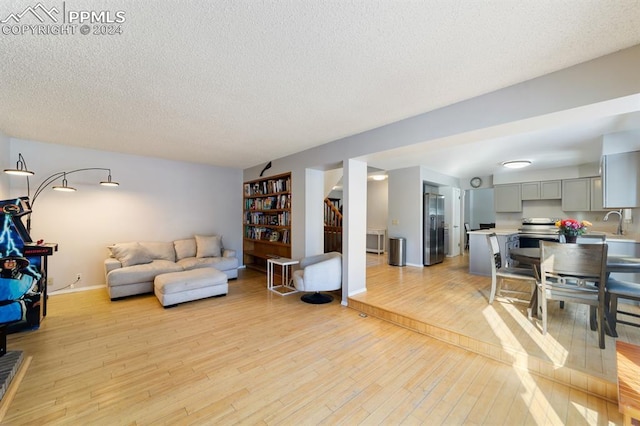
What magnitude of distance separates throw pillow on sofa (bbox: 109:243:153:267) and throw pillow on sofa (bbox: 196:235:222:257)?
0.90 m

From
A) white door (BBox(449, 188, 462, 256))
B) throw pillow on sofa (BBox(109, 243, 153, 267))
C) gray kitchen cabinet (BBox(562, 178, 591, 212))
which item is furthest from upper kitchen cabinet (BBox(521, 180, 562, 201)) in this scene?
throw pillow on sofa (BBox(109, 243, 153, 267))

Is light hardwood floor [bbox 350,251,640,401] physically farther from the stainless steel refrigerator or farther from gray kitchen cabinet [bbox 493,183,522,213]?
gray kitchen cabinet [bbox 493,183,522,213]

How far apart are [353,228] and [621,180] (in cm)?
392

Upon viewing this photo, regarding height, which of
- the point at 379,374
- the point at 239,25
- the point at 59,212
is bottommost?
the point at 379,374

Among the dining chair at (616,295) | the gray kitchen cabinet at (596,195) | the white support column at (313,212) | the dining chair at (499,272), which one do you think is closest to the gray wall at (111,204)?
the white support column at (313,212)

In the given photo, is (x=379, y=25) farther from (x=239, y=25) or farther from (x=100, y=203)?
(x=100, y=203)

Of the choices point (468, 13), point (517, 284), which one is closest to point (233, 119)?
point (468, 13)

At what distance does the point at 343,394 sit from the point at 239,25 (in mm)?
2659

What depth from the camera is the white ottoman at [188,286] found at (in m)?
3.64

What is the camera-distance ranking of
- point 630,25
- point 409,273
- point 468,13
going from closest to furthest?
point 468,13
point 630,25
point 409,273

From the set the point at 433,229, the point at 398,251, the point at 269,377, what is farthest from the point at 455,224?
the point at 269,377

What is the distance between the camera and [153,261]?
4.65 metres

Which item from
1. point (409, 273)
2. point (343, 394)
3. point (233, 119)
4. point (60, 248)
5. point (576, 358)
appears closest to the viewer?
point (343, 394)

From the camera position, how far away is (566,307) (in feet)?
10.8
